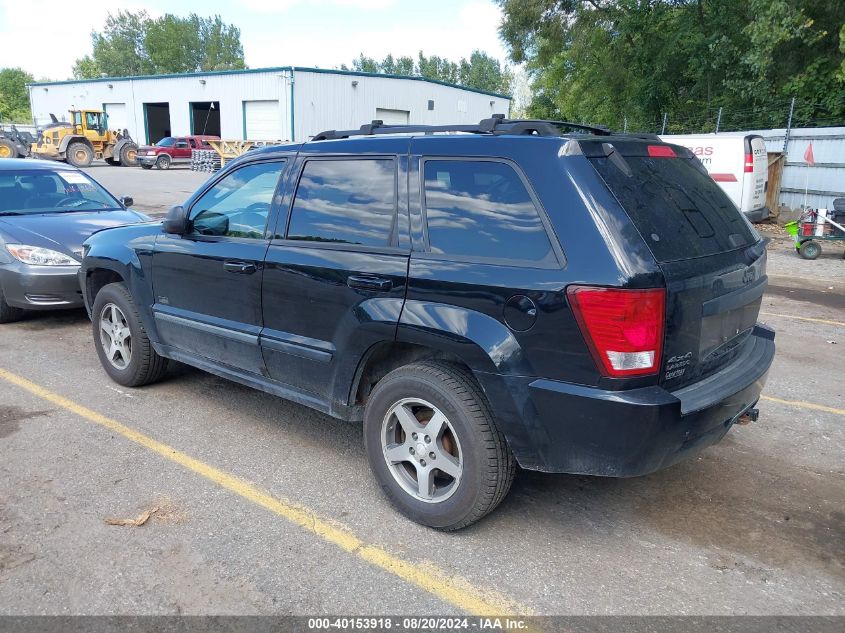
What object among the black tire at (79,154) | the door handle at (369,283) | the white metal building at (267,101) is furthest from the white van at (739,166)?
the black tire at (79,154)

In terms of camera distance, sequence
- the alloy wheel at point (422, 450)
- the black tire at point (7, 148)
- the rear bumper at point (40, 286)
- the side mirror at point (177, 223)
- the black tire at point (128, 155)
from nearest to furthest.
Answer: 1. the alloy wheel at point (422, 450)
2. the side mirror at point (177, 223)
3. the rear bumper at point (40, 286)
4. the black tire at point (7, 148)
5. the black tire at point (128, 155)

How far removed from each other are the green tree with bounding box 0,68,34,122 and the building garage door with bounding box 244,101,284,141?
67767 mm

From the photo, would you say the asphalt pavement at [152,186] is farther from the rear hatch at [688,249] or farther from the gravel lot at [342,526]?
the rear hatch at [688,249]

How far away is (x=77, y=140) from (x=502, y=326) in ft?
125

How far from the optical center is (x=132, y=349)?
5000 millimetres

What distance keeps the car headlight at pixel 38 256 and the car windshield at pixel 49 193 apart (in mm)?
885

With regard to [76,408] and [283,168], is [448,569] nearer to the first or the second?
[283,168]

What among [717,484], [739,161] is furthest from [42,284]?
[739,161]

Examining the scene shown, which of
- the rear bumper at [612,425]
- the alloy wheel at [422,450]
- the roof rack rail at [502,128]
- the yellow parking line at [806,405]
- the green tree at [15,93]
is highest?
the green tree at [15,93]

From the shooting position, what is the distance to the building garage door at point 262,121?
1499 inches

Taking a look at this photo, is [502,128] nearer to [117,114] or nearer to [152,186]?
[152,186]

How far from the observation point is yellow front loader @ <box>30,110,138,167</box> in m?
34.2

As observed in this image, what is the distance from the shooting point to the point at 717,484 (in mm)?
3762

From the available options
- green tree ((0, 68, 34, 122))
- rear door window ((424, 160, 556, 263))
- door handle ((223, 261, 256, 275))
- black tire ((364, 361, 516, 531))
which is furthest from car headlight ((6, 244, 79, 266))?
green tree ((0, 68, 34, 122))
